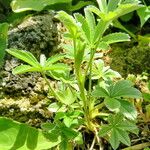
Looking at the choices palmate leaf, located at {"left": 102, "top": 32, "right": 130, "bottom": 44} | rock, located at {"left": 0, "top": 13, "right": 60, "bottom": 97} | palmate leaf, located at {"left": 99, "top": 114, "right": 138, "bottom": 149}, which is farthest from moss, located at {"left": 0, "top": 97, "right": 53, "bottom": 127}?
palmate leaf, located at {"left": 102, "top": 32, "right": 130, "bottom": 44}

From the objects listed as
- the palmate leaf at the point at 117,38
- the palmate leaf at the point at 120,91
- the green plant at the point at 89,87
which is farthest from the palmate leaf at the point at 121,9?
the palmate leaf at the point at 120,91

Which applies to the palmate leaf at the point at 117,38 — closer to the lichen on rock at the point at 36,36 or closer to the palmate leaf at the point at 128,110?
the palmate leaf at the point at 128,110

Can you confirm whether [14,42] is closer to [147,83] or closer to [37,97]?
[37,97]

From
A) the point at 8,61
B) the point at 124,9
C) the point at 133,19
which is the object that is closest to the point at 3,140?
the point at 8,61

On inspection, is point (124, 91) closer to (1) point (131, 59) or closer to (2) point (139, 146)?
(2) point (139, 146)

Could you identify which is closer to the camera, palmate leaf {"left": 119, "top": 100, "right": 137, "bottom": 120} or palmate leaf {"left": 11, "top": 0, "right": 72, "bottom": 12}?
palmate leaf {"left": 119, "top": 100, "right": 137, "bottom": 120}

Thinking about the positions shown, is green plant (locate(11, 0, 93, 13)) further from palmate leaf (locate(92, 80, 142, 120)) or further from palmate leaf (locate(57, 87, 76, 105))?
palmate leaf (locate(92, 80, 142, 120))
